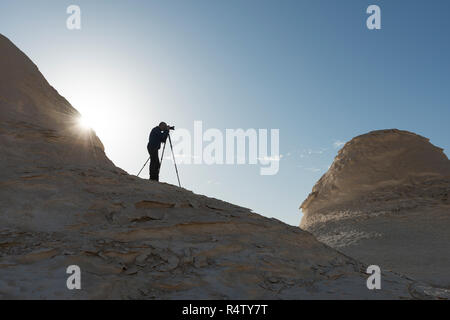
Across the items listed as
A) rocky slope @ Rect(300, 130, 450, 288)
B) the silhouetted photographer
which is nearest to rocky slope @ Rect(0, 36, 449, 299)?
the silhouetted photographer

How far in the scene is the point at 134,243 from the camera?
5.15 m

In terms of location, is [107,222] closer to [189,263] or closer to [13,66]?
[189,263]

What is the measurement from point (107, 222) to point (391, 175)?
1775cm

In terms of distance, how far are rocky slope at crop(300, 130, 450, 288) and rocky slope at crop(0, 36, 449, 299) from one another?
689 centimetres

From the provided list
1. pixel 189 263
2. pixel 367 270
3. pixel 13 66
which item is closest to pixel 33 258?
pixel 189 263

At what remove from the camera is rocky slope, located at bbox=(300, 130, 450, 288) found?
13227 mm

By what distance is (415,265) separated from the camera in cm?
1223

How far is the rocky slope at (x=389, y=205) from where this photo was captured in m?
13.2

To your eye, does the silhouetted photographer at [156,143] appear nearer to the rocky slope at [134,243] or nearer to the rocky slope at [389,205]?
the rocky slope at [134,243]

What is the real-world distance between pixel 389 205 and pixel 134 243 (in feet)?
51.7

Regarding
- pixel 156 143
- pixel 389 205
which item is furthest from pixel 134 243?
pixel 389 205

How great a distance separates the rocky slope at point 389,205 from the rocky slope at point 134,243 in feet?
22.6

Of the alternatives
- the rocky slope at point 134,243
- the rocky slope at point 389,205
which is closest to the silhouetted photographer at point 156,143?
the rocky slope at point 134,243

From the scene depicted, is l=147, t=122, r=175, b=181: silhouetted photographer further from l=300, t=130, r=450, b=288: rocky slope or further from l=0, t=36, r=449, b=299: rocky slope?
l=300, t=130, r=450, b=288: rocky slope
